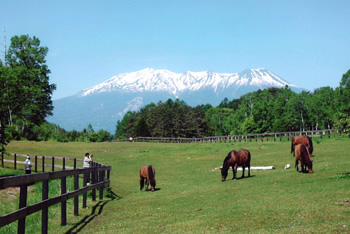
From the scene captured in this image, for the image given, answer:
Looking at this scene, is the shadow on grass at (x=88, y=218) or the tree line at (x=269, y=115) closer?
the shadow on grass at (x=88, y=218)

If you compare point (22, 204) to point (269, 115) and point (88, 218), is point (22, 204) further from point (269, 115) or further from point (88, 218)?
point (269, 115)

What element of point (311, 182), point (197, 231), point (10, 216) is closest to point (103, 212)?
point (197, 231)

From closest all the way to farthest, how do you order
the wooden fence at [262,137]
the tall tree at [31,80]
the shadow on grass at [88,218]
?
the shadow on grass at [88,218], the wooden fence at [262,137], the tall tree at [31,80]

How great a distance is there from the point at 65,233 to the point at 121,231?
1292mm

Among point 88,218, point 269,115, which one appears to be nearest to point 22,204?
point 88,218

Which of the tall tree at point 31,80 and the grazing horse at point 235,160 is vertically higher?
the tall tree at point 31,80

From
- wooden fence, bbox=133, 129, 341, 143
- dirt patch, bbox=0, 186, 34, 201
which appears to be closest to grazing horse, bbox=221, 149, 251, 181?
dirt patch, bbox=0, 186, 34, 201

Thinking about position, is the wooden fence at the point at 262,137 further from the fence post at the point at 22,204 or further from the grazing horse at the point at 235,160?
the fence post at the point at 22,204

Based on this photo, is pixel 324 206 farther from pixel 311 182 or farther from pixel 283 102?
pixel 283 102

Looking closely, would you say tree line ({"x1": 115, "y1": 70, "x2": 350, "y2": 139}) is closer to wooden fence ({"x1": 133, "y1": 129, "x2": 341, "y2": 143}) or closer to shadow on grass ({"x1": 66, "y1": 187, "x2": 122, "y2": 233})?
wooden fence ({"x1": 133, "y1": 129, "x2": 341, "y2": 143})

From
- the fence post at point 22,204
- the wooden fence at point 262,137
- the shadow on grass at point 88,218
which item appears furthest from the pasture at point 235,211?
the wooden fence at point 262,137

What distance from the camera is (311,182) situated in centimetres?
1472

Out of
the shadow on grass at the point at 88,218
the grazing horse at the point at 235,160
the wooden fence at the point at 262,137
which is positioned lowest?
the shadow on grass at the point at 88,218

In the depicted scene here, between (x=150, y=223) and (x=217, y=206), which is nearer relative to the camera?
(x=150, y=223)
